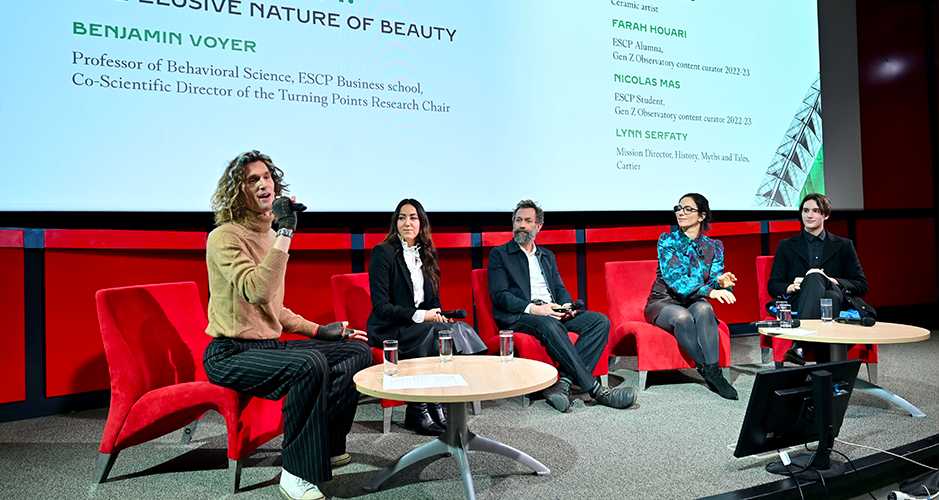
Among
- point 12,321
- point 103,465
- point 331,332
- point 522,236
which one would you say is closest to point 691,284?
point 522,236

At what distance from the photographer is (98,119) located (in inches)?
132

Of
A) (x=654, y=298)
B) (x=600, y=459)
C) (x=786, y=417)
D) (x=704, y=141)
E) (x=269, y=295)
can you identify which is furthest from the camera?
(x=704, y=141)

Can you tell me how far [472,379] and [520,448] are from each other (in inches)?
28.0

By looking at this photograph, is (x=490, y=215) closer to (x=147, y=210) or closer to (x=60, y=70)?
(x=147, y=210)

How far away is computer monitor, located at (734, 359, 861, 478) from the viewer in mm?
1968

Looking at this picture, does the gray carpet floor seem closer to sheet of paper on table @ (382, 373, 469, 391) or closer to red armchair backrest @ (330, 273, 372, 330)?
sheet of paper on table @ (382, 373, 469, 391)

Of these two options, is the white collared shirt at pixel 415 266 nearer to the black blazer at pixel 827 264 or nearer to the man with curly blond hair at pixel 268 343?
the man with curly blond hair at pixel 268 343

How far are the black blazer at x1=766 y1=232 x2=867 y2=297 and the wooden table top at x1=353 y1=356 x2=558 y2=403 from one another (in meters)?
2.31

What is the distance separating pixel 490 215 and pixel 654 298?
129 cm

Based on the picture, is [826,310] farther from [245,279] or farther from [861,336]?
[245,279]

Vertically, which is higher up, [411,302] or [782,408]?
[411,302]

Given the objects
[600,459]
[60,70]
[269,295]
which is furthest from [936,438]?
[60,70]

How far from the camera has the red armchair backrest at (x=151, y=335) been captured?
2.34m

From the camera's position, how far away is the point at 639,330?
374cm
